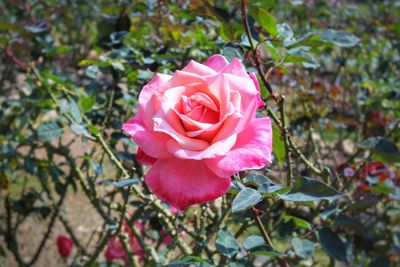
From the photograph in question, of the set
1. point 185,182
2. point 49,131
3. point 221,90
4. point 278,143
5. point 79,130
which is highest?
point 221,90

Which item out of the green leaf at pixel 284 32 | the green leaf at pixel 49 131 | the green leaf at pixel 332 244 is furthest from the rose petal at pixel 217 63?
the green leaf at pixel 49 131

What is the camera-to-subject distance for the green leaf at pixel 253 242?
3.73 ft

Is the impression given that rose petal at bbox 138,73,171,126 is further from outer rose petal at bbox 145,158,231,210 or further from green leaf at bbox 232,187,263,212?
green leaf at bbox 232,187,263,212

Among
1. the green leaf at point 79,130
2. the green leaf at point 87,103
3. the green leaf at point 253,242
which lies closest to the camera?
the green leaf at point 253,242

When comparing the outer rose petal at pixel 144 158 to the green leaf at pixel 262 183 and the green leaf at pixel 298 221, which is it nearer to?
the green leaf at pixel 262 183

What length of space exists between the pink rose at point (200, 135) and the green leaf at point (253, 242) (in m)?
0.40

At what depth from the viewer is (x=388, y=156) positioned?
1.35 meters

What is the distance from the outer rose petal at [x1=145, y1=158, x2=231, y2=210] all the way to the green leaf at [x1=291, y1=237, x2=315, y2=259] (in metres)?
0.57

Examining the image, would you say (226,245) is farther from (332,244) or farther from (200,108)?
(200,108)

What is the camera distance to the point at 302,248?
1275 millimetres

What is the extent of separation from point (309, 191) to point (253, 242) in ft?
1.03

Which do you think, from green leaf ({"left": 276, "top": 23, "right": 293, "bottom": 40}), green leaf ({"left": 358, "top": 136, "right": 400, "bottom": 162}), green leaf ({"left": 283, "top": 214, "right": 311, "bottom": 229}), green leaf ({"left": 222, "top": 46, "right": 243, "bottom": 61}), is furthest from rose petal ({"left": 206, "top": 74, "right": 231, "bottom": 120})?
green leaf ({"left": 358, "top": 136, "right": 400, "bottom": 162})

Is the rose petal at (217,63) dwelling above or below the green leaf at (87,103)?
above

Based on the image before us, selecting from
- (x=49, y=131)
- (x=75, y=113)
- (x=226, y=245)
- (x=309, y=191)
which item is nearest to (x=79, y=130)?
(x=75, y=113)
